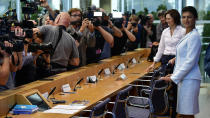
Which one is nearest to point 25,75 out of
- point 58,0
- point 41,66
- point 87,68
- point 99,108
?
point 41,66

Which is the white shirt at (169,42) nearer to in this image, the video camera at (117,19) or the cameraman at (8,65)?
the video camera at (117,19)

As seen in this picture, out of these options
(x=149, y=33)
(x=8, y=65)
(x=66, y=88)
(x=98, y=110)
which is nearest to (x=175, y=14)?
(x=66, y=88)

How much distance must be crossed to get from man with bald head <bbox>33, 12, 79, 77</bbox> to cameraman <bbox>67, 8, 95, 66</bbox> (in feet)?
1.60

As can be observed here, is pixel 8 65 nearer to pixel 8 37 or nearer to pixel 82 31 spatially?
pixel 8 37

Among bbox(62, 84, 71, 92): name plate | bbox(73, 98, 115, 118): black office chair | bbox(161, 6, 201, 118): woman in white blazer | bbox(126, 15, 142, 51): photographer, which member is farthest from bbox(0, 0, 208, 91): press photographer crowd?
bbox(161, 6, 201, 118): woman in white blazer

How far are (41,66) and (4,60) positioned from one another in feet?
3.75

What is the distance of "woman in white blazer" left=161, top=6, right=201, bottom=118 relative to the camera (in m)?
3.94

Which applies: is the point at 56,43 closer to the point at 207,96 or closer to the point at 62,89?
the point at 62,89

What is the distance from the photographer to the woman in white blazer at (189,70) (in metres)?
3.94

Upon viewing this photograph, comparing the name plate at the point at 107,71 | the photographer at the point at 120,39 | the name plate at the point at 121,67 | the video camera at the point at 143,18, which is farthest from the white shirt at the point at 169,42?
the video camera at the point at 143,18

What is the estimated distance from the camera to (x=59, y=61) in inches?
197

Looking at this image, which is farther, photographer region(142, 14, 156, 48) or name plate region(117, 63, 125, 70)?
photographer region(142, 14, 156, 48)

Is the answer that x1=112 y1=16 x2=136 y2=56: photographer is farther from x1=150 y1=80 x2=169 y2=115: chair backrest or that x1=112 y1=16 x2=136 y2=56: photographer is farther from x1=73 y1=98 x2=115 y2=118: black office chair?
x1=73 y1=98 x2=115 y2=118: black office chair

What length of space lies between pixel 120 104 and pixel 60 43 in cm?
A: 143
